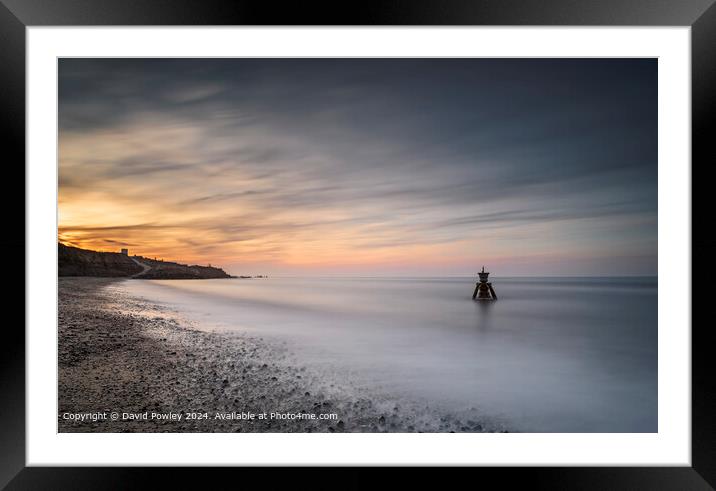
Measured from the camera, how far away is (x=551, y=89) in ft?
8.21

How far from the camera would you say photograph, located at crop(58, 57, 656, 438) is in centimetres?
218

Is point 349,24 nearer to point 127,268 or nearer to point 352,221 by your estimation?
point 352,221

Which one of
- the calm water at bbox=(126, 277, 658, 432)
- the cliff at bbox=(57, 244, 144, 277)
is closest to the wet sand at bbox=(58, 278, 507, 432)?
the calm water at bbox=(126, 277, 658, 432)

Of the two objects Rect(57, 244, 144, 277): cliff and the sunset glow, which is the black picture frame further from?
Rect(57, 244, 144, 277): cliff

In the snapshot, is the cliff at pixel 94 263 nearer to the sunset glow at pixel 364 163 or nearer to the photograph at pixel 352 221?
the photograph at pixel 352 221

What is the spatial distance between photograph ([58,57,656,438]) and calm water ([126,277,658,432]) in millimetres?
22

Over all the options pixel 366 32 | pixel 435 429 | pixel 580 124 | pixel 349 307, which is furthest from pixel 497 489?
pixel 349 307

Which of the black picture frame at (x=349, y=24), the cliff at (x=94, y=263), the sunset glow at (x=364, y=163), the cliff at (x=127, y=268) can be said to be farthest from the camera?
the cliff at (x=127, y=268)

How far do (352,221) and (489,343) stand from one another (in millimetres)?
1598

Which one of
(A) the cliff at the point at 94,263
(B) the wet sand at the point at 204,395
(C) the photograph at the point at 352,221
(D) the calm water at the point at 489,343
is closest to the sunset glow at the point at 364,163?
(C) the photograph at the point at 352,221

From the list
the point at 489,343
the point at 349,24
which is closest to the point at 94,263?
the point at 349,24

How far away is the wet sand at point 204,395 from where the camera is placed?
2.03 meters

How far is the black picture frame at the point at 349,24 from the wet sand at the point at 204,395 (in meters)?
0.41

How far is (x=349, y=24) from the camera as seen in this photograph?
4.96ft
